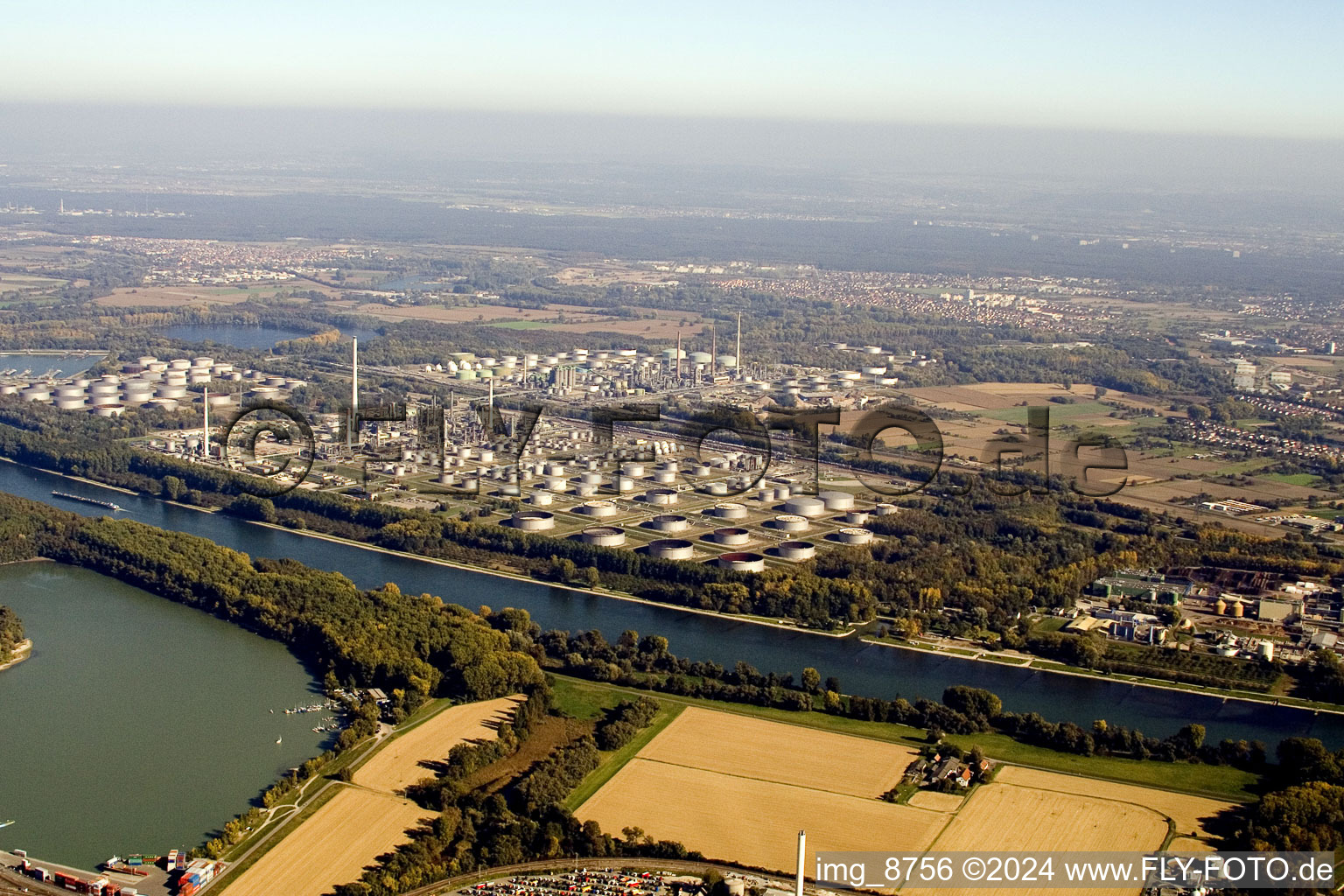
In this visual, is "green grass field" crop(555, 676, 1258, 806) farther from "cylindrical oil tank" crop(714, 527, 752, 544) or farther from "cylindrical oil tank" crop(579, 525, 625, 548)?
"cylindrical oil tank" crop(714, 527, 752, 544)

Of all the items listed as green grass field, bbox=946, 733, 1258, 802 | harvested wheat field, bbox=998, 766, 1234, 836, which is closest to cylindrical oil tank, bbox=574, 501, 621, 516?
green grass field, bbox=946, 733, 1258, 802

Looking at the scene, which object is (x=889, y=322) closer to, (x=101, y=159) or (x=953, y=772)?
(x=953, y=772)

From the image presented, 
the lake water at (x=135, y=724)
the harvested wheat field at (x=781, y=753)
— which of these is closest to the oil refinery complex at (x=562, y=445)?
the harvested wheat field at (x=781, y=753)

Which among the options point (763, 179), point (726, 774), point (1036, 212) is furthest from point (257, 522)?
point (763, 179)

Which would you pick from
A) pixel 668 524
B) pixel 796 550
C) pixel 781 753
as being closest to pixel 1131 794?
pixel 781 753

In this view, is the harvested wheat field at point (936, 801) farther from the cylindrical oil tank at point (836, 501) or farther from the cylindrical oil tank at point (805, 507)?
the cylindrical oil tank at point (836, 501)

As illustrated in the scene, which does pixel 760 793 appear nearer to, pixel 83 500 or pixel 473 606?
pixel 473 606
